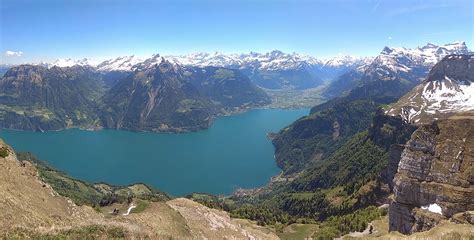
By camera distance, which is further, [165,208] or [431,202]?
[431,202]

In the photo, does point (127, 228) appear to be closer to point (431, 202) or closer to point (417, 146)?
point (431, 202)

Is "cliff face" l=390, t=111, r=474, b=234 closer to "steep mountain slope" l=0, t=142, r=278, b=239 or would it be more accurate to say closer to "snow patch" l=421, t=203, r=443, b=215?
"snow patch" l=421, t=203, r=443, b=215

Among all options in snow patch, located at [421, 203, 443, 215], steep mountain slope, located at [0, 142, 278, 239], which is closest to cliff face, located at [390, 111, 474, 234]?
snow patch, located at [421, 203, 443, 215]

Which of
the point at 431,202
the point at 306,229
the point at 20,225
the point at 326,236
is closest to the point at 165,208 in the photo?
the point at 20,225

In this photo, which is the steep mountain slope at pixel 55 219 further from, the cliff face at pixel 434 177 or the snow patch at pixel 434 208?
the snow patch at pixel 434 208

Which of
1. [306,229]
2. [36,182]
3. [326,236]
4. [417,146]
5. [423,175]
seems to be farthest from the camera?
[306,229]

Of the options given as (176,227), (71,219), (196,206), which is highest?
(71,219)

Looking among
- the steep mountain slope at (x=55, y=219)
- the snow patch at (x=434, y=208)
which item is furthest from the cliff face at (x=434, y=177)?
the steep mountain slope at (x=55, y=219)

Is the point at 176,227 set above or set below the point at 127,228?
below
